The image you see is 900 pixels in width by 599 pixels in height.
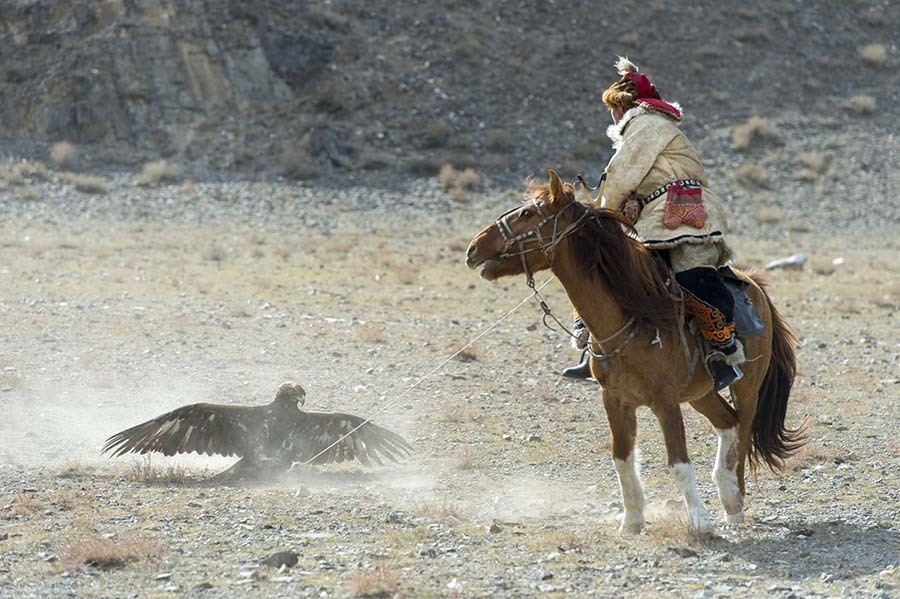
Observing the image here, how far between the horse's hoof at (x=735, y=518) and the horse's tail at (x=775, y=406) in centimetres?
65

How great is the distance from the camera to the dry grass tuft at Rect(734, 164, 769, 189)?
107 ft

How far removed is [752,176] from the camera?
Answer: 108 feet

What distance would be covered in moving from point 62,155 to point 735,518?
2585cm

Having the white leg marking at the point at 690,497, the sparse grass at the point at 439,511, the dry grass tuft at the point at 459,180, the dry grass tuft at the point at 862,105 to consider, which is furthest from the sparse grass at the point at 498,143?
the white leg marking at the point at 690,497

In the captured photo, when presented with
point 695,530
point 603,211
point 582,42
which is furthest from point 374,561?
point 582,42

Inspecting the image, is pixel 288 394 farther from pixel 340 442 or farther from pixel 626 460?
pixel 626 460

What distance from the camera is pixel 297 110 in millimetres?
34000

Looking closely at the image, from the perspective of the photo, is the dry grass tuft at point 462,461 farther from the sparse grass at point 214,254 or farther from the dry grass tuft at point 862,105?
the dry grass tuft at point 862,105

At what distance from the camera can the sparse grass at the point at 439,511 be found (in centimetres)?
836

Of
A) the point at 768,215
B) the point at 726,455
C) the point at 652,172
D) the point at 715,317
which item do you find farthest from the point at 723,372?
the point at 768,215

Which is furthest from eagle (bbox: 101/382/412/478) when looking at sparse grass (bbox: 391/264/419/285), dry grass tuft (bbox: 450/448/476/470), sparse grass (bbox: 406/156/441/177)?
sparse grass (bbox: 406/156/441/177)

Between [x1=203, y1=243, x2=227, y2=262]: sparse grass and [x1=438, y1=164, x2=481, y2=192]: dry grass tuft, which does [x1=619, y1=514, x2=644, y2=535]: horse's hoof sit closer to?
[x1=203, y1=243, x2=227, y2=262]: sparse grass

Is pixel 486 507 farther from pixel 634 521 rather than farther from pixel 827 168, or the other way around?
pixel 827 168

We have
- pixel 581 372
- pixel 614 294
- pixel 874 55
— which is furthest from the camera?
pixel 874 55
